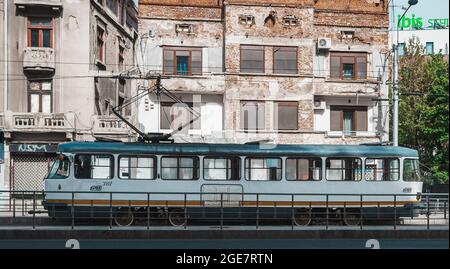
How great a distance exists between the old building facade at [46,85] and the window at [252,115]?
275 inches

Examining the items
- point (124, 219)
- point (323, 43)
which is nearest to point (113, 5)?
point (323, 43)

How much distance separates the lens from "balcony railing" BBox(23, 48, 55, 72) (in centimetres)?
3343

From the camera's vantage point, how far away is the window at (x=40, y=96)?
33844 mm

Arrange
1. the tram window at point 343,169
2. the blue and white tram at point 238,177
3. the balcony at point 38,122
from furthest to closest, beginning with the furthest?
the balcony at point 38,122 < the tram window at point 343,169 < the blue and white tram at point 238,177

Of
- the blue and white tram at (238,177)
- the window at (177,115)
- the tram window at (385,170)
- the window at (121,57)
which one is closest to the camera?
the blue and white tram at (238,177)

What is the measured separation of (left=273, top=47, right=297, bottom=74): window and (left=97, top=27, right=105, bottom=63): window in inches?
370

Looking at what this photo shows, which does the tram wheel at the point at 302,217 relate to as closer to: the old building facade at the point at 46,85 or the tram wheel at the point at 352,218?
the tram wheel at the point at 352,218

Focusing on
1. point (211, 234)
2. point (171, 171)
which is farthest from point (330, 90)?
point (211, 234)

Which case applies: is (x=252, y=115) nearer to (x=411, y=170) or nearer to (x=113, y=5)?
(x=113, y=5)

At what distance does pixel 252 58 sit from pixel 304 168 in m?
15.2

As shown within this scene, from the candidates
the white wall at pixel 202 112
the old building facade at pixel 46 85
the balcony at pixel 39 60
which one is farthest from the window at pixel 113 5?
the balcony at pixel 39 60

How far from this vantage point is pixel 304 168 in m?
23.7
